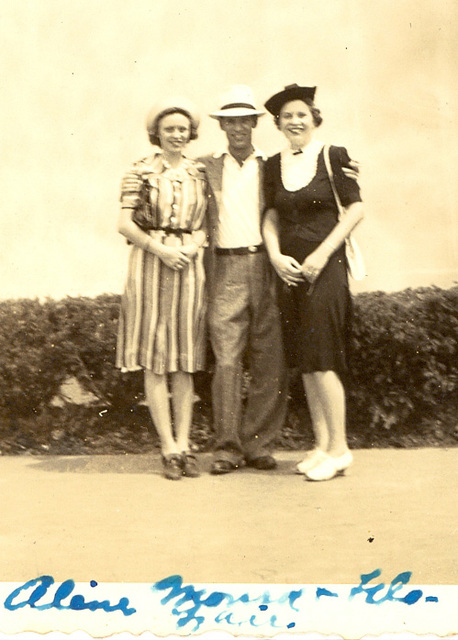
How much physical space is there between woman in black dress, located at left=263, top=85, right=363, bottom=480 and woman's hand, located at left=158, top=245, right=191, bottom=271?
0.50m

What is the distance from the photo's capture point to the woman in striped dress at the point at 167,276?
542cm

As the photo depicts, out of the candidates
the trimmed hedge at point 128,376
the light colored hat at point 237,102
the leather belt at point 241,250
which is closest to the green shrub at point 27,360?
the trimmed hedge at point 128,376

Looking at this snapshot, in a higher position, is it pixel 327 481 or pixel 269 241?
pixel 269 241

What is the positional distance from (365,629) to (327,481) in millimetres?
1117

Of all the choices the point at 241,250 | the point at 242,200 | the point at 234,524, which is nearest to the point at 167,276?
the point at 241,250

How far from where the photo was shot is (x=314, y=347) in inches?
214

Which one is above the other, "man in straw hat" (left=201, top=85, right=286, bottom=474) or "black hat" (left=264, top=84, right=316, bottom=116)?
"black hat" (left=264, top=84, right=316, bottom=116)

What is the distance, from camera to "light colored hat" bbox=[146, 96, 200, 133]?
17.6 ft

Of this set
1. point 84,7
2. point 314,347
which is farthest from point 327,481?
point 84,7

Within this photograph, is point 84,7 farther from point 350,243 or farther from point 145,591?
point 145,591

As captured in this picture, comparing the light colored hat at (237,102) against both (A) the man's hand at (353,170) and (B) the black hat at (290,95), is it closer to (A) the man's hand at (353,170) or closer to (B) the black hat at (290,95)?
(B) the black hat at (290,95)

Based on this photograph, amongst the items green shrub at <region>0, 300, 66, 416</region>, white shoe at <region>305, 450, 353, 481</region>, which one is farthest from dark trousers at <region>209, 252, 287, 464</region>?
green shrub at <region>0, 300, 66, 416</region>
